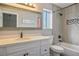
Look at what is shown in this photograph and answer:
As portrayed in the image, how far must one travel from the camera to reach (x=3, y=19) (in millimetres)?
1739

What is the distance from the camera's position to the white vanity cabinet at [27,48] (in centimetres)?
136

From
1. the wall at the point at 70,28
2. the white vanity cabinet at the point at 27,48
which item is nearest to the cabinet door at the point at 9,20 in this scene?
the white vanity cabinet at the point at 27,48

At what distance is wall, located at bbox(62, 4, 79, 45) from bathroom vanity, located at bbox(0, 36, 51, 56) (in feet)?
1.21

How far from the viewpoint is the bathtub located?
5.90ft

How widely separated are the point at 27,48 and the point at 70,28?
93 centimetres

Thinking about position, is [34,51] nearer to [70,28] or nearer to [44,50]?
[44,50]

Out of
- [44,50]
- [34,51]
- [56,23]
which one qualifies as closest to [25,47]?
[34,51]

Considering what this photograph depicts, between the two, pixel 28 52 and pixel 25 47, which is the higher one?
pixel 25 47

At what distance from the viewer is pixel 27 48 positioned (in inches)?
65.3

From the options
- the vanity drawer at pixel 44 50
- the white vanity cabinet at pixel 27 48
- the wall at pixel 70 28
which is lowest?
the vanity drawer at pixel 44 50

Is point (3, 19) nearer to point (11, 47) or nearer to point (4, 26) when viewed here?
point (4, 26)

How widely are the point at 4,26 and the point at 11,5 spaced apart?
0.43m

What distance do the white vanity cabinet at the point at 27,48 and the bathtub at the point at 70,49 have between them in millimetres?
345

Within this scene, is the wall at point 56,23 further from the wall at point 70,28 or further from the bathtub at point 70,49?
the bathtub at point 70,49
